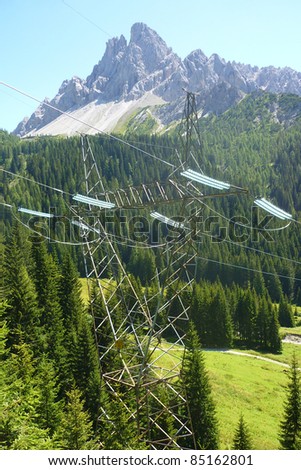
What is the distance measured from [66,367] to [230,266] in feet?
329

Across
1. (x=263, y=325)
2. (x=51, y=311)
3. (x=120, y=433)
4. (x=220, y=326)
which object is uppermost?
(x=51, y=311)

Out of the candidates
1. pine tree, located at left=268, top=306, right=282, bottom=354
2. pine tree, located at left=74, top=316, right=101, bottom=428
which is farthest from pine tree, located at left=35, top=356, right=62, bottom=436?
pine tree, located at left=268, top=306, right=282, bottom=354

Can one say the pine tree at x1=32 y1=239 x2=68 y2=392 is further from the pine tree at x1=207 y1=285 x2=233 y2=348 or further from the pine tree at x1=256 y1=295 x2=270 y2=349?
the pine tree at x1=256 y1=295 x2=270 y2=349

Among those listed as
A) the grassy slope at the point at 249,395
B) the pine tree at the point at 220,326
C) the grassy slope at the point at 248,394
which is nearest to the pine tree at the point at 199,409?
the grassy slope at the point at 249,395

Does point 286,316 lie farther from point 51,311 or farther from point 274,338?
point 51,311

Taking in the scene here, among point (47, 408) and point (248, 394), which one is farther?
point (248, 394)

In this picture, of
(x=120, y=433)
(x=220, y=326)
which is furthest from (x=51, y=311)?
(x=220, y=326)

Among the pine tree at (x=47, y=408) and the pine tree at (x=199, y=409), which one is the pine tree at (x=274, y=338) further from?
the pine tree at (x=47, y=408)

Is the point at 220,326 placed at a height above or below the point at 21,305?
below

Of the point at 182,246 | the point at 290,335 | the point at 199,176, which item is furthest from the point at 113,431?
the point at 290,335

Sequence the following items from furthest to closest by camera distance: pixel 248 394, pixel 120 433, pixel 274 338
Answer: pixel 274 338, pixel 248 394, pixel 120 433

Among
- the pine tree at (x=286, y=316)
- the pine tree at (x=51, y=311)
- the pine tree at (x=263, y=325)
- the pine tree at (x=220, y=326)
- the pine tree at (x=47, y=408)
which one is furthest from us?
the pine tree at (x=286, y=316)

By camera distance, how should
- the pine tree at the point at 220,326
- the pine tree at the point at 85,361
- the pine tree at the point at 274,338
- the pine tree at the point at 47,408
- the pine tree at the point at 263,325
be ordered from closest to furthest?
the pine tree at the point at 47,408
the pine tree at the point at 85,361
the pine tree at the point at 274,338
the pine tree at the point at 220,326
the pine tree at the point at 263,325

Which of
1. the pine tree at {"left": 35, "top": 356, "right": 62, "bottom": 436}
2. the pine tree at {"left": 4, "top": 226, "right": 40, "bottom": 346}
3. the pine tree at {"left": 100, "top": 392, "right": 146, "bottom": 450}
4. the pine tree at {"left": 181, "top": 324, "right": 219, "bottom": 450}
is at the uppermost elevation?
the pine tree at {"left": 4, "top": 226, "right": 40, "bottom": 346}
